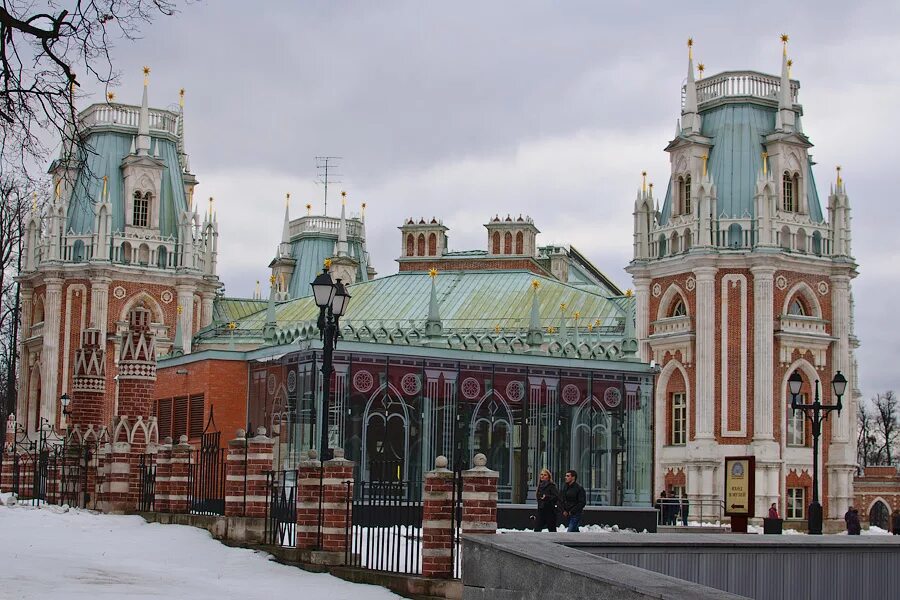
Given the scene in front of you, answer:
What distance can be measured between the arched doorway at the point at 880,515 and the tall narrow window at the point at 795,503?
14.2 metres

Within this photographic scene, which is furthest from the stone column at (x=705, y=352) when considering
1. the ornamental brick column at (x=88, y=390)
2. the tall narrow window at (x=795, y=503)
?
the ornamental brick column at (x=88, y=390)

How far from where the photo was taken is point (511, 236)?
72.8 meters

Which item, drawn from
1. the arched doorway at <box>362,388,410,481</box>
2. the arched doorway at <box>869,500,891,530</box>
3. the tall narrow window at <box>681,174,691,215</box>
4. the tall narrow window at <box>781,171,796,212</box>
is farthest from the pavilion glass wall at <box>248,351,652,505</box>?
the arched doorway at <box>869,500,891,530</box>

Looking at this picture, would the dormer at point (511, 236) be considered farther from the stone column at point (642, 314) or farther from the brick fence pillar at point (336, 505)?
the brick fence pillar at point (336, 505)

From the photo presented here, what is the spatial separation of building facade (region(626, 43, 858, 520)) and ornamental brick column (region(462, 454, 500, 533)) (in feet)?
131

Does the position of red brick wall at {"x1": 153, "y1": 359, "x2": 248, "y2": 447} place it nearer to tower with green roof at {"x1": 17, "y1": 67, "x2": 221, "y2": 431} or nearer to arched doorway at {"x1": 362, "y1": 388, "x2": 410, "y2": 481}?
arched doorway at {"x1": 362, "y1": 388, "x2": 410, "y2": 481}

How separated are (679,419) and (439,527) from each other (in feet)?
140

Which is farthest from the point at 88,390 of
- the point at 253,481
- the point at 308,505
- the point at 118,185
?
the point at 118,185

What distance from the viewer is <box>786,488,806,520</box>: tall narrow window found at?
56.6 meters

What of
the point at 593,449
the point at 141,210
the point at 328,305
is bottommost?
the point at 593,449

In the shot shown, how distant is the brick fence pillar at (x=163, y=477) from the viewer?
88.1 ft

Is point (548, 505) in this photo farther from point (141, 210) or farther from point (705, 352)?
point (141, 210)

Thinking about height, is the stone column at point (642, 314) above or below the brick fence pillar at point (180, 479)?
above

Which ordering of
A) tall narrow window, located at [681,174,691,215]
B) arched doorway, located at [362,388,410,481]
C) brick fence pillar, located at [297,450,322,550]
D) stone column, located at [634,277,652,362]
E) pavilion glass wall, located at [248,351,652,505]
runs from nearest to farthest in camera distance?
brick fence pillar, located at [297,450,322,550] → pavilion glass wall, located at [248,351,652,505] → arched doorway, located at [362,388,410,481] → stone column, located at [634,277,652,362] → tall narrow window, located at [681,174,691,215]
